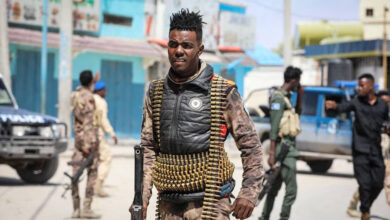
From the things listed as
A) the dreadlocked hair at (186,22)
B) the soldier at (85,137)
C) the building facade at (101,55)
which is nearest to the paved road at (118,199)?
the soldier at (85,137)

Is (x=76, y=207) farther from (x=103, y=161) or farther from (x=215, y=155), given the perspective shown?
(x=215, y=155)

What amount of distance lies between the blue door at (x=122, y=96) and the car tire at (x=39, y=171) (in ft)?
41.9

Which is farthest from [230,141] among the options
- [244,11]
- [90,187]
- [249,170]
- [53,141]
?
[249,170]

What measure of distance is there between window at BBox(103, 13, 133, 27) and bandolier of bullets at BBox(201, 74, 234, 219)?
2358 cm

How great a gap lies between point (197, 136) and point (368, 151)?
4.81 meters

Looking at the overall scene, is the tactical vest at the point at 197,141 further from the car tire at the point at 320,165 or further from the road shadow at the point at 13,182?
the car tire at the point at 320,165

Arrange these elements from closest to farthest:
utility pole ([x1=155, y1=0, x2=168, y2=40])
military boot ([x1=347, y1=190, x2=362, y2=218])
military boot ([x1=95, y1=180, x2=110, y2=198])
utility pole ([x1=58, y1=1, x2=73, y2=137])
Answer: military boot ([x1=347, y1=190, x2=362, y2=218]) < military boot ([x1=95, y1=180, x2=110, y2=198]) < utility pole ([x1=58, y1=1, x2=73, y2=137]) < utility pole ([x1=155, y1=0, x2=168, y2=40])

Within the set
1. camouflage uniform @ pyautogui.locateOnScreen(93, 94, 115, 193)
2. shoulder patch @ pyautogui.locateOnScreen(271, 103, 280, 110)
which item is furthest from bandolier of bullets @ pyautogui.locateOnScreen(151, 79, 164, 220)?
camouflage uniform @ pyautogui.locateOnScreen(93, 94, 115, 193)

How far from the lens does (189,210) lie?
4238 millimetres

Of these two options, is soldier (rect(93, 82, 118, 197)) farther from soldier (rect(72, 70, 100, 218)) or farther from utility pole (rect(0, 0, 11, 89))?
utility pole (rect(0, 0, 11, 89))

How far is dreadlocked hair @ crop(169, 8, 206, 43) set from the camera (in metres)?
4.21

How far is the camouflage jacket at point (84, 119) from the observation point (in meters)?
9.41

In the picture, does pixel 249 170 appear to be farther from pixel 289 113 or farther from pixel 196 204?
pixel 289 113

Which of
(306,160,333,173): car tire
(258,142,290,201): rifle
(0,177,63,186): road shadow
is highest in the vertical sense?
(258,142,290,201): rifle
